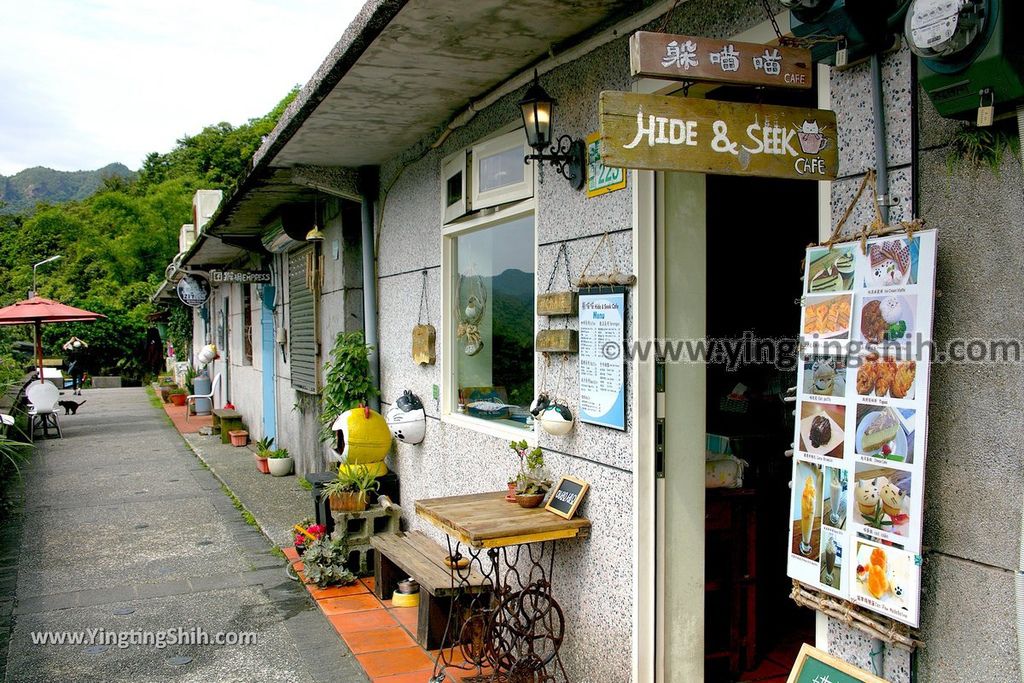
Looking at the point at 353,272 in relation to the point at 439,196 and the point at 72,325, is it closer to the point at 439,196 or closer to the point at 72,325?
the point at 439,196

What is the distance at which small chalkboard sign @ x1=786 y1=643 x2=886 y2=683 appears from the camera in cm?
264

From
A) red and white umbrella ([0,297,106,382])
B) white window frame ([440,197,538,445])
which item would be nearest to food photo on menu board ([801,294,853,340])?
white window frame ([440,197,538,445])

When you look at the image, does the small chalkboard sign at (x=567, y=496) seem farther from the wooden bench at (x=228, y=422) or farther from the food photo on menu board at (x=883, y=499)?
the wooden bench at (x=228, y=422)

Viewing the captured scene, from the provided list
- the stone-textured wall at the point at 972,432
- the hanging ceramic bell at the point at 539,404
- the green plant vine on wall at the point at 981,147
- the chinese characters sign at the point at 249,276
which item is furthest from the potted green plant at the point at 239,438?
the green plant vine on wall at the point at 981,147

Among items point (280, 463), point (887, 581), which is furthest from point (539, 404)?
point (280, 463)

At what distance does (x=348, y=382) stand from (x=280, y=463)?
161 inches

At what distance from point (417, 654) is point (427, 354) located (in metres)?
2.17

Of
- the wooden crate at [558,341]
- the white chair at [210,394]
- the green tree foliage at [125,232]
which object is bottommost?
the white chair at [210,394]

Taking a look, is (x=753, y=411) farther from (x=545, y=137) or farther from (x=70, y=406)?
(x=70, y=406)

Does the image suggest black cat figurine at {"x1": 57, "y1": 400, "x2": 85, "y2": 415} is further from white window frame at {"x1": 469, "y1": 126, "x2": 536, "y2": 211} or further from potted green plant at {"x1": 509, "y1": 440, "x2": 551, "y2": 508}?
potted green plant at {"x1": 509, "y1": 440, "x2": 551, "y2": 508}

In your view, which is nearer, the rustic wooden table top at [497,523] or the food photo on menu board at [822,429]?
the food photo on menu board at [822,429]

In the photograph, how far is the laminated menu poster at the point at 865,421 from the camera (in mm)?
2477

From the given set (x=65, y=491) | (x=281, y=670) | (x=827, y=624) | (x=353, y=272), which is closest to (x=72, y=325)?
(x=65, y=491)

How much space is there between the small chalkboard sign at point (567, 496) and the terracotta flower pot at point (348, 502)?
254cm
